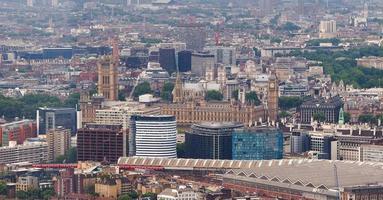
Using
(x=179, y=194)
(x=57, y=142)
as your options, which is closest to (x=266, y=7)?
(x=57, y=142)

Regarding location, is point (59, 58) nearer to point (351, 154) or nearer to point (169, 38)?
point (169, 38)

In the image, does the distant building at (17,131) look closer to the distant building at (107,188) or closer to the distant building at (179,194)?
the distant building at (107,188)

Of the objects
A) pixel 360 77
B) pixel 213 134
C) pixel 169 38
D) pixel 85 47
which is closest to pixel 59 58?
pixel 85 47

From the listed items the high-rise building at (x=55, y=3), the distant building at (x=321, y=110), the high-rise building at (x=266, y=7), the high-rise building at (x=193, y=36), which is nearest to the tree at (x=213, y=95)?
the distant building at (x=321, y=110)

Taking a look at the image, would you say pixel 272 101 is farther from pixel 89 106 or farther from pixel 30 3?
pixel 30 3

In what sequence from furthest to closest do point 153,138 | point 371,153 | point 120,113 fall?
point 120,113, point 153,138, point 371,153
